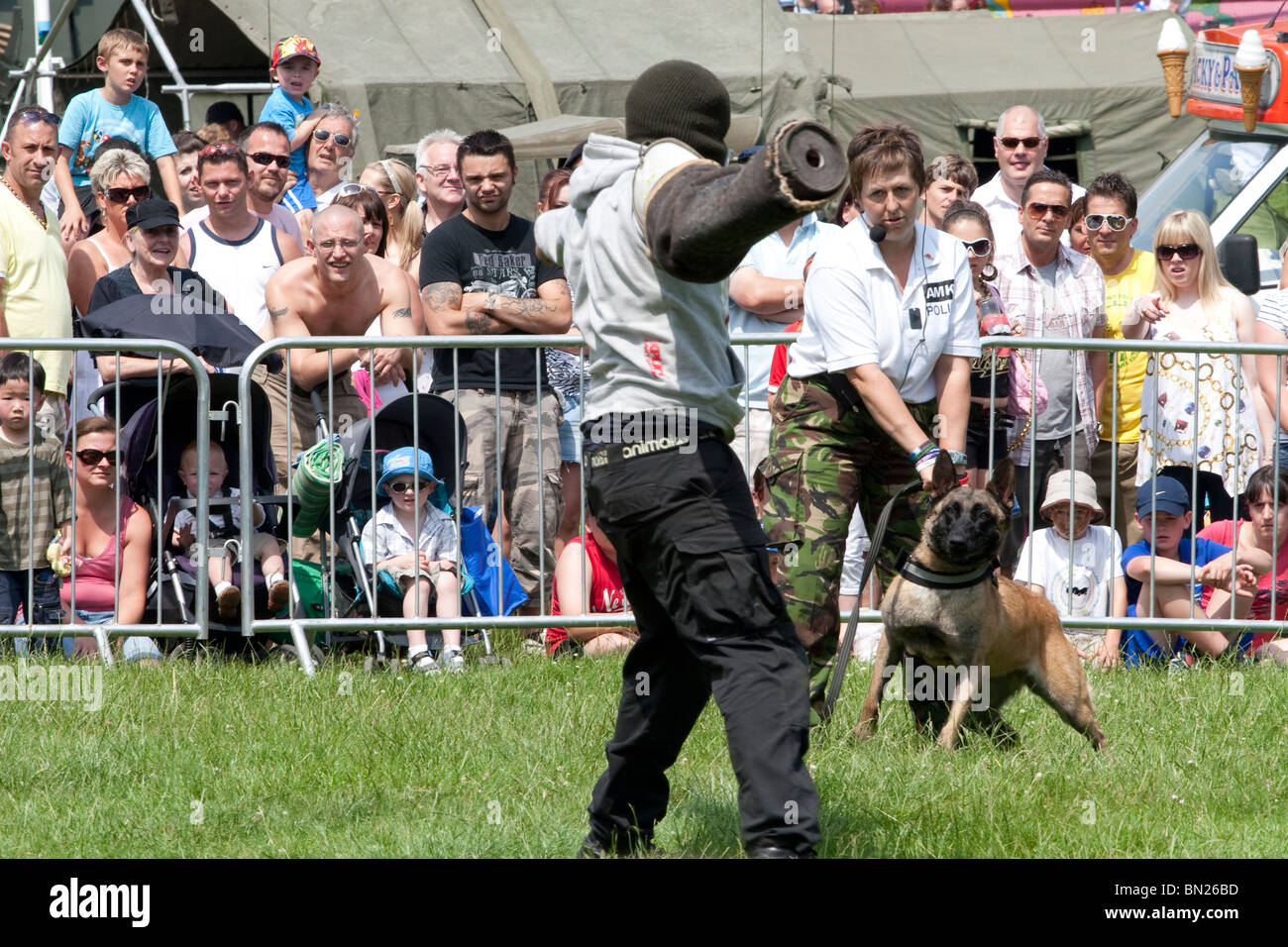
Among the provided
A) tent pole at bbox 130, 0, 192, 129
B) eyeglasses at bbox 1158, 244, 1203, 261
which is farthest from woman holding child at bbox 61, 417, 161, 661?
tent pole at bbox 130, 0, 192, 129

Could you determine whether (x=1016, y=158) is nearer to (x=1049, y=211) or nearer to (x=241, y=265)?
(x=1049, y=211)

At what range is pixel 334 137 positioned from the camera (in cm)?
1066

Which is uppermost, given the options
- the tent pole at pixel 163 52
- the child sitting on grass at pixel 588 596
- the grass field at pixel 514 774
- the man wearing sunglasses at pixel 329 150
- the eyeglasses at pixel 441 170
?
the tent pole at pixel 163 52

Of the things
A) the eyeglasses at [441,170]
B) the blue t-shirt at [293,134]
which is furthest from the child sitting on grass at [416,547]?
the blue t-shirt at [293,134]

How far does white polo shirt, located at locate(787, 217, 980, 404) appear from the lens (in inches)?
236

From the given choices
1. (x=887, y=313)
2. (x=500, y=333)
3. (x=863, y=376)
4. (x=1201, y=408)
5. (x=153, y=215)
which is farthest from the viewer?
(x=153, y=215)

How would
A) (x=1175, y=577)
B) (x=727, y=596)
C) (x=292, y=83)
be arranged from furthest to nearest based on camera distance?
1. (x=292, y=83)
2. (x=1175, y=577)
3. (x=727, y=596)

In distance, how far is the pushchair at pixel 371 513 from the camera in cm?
794

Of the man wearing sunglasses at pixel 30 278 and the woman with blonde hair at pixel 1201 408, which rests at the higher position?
the man wearing sunglasses at pixel 30 278

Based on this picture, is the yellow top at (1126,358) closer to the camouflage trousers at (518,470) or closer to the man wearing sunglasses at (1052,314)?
the man wearing sunglasses at (1052,314)

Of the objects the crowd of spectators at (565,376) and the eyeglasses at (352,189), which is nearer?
the crowd of spectators at (565,376)

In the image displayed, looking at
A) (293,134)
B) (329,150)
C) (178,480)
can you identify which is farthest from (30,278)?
(293,134)

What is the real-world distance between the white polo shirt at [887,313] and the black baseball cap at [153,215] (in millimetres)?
3897

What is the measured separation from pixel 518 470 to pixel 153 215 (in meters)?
2.30
